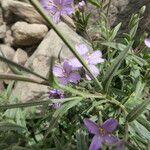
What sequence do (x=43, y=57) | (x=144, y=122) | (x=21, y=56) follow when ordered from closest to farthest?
(x=144, y=122) < (x=43, y=57) < (x=21, y=56)

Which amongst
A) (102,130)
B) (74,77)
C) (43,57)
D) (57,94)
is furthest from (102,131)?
(43,57)

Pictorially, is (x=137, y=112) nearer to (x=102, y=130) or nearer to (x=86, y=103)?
(x=102, y=130)

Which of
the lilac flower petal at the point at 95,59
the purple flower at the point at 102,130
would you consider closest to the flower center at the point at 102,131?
the purple flower at the point at 102,130

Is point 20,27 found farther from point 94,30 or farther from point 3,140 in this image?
point 3,140

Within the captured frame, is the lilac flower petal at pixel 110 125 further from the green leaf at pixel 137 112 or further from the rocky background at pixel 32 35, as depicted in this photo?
the rocky background at pixel 32 35

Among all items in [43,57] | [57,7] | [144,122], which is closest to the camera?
[144,122]

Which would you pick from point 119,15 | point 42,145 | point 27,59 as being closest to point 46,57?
point 27,59

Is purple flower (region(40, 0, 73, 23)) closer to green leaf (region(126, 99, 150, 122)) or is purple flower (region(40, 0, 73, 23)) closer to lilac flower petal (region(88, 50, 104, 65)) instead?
lilac flower petal (region(88, 50, 104, 65))
